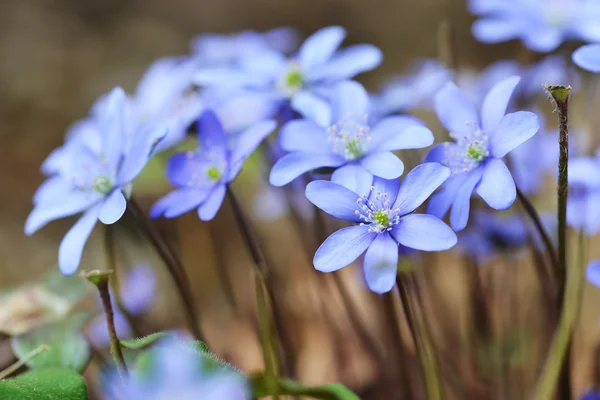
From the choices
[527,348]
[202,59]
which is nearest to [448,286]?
[527,348]

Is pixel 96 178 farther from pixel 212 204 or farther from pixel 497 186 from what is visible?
pixel 497 186

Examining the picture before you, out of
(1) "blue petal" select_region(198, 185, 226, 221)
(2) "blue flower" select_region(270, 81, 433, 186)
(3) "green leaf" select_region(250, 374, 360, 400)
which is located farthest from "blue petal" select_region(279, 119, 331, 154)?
(3) "green leaf" select_region(250, 374, 360, 400)

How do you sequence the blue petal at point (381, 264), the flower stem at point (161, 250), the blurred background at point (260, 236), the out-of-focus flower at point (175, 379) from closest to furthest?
the out-of-focus flower at point (175, 379) → the blue petal at point (381, 264) → the flower stem at point (161, 250) → the blurred background at point (260, 236)

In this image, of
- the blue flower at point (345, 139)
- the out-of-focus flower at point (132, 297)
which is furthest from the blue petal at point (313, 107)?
the out-of-focus flower at point (132, 297)

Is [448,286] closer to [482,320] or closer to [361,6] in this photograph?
[482,320]

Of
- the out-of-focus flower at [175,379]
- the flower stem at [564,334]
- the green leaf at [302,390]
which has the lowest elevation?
the flower stem at [564,334]

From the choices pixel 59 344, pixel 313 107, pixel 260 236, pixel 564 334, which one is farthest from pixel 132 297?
pixel 564 334

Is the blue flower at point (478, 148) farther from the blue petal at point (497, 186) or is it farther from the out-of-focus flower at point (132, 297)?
the out-of-focus flower at point (132, 297)

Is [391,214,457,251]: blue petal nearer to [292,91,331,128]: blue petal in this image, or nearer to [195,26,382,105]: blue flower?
[292,91,331,128]: blue petal
